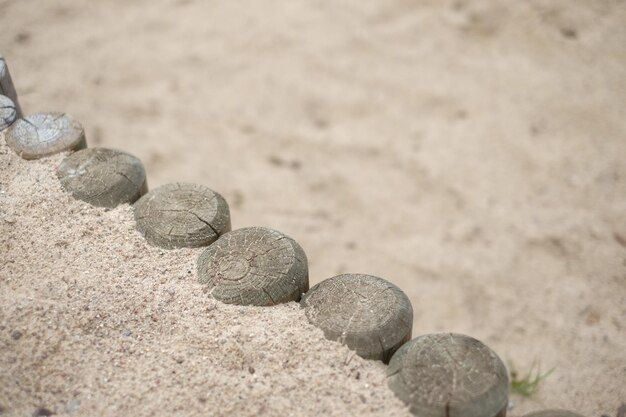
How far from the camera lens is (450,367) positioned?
1.48 m

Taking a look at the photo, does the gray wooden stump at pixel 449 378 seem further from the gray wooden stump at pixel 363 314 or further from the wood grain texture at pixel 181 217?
the wood grain texture at pixel 181 217

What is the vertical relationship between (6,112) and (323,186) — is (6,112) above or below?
above

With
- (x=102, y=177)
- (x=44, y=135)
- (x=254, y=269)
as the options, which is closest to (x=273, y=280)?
(x=254, y=269)

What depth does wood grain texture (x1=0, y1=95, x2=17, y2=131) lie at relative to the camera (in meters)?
2.17

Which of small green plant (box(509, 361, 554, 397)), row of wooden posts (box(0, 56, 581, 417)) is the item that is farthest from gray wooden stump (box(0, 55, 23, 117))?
small green plant (box(509, 361, 554, 397))

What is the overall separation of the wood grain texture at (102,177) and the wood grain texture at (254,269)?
371 millimetres

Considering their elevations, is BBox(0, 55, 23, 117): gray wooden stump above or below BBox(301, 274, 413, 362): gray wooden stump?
above

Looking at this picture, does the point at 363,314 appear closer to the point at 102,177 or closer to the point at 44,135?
the point at 102,177

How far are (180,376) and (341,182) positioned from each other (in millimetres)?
2002

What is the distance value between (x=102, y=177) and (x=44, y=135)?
0.30 metres

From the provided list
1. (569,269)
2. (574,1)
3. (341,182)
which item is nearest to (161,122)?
(341,182)

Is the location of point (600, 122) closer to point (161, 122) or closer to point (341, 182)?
point (341, 182)

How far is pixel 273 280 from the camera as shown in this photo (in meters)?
1.71

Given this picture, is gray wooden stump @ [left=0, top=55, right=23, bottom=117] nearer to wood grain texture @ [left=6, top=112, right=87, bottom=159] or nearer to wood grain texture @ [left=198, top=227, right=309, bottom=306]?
wood grain texture @ [left=6, top=112, right=87, bottom=159]
